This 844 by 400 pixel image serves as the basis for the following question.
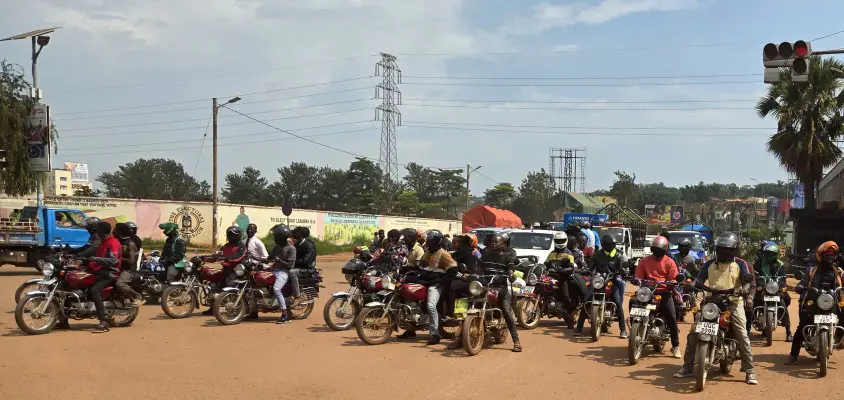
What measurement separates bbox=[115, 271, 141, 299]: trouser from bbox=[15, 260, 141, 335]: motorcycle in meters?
0.12

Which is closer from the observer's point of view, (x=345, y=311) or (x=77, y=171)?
(x=345, y=311)

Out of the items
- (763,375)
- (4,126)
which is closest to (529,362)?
(763,375)

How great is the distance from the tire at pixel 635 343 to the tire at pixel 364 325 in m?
3.28

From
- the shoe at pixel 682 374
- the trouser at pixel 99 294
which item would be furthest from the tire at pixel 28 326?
the shoe at pixel 682 374

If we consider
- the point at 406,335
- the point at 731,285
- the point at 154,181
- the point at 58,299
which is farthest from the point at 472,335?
the point at 154,181

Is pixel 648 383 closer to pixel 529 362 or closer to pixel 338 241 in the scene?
pixel 529 362

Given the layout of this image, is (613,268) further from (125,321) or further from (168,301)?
(125,321)

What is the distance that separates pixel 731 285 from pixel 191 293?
353 inches

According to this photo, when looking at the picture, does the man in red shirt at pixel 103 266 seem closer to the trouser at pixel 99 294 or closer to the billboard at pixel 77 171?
the trouser at pixel 99 294

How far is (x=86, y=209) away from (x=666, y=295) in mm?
32814

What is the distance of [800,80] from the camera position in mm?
13031

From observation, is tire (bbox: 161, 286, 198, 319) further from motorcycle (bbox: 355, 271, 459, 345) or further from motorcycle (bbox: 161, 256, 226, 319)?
motorcycle (bbox: 355, 271, 459, 345)

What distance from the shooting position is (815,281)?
9.67m

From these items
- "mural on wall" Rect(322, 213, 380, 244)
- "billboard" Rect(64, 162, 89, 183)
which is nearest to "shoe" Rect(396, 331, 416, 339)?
"mural on wall" Rect(322, 213, 380, 244)
